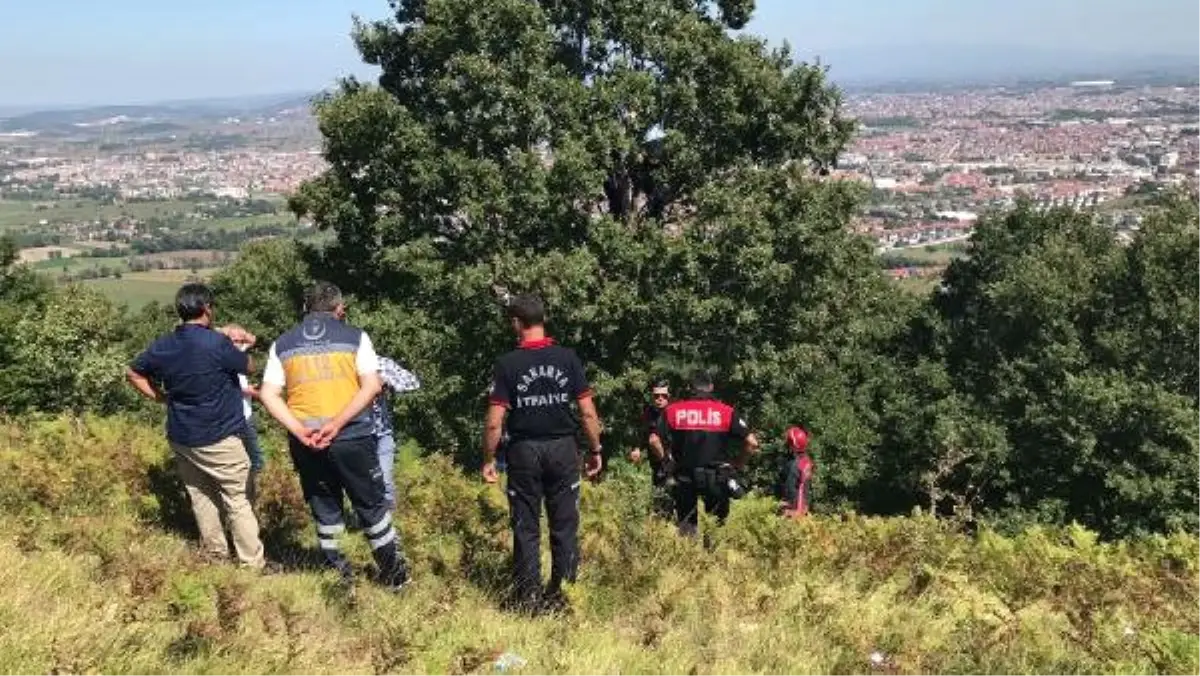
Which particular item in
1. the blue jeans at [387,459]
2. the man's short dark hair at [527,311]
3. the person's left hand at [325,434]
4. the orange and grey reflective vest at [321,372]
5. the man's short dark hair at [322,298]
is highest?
the man's short dark hair at [322,298]

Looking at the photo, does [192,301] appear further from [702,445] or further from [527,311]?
[702,445]

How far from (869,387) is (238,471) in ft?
83.4

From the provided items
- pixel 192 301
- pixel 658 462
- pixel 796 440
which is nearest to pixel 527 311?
pixel 192 301

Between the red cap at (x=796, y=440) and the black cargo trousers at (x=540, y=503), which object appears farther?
the red cap at (x=796, y=440)

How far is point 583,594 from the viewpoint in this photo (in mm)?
5086

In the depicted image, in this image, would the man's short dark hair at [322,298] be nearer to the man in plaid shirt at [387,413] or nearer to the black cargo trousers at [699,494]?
the man in plaid shirt at [387,413]

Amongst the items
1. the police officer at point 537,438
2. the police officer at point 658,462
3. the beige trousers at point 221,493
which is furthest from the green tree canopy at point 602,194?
the police officer at point 537,438

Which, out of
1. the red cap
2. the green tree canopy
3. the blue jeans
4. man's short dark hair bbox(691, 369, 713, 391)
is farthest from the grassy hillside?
the green tree canopy

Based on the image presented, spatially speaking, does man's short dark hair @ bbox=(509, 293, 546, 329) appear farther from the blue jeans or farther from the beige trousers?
the beige trousers

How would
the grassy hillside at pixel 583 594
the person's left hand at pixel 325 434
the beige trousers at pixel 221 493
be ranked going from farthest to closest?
the beige trousers at pixel 221 493 < the person's left hand at pixel 325 434 < the grassy hillside at pixel 583 594

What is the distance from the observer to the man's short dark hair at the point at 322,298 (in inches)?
224

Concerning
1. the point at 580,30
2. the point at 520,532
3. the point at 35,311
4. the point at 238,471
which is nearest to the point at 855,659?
the point at 520,532

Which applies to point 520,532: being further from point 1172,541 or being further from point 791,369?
point 791,369

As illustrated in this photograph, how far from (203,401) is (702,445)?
12.1 feet
